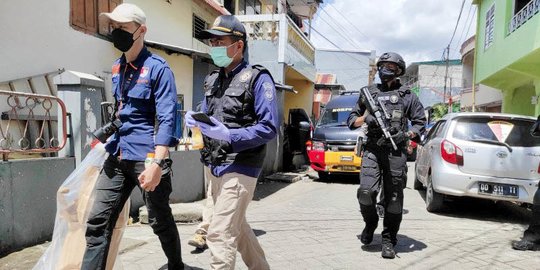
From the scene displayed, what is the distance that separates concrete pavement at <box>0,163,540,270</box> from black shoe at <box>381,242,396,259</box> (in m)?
0.06

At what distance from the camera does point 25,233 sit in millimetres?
3986

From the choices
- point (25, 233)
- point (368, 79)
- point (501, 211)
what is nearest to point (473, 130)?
point (501, 211)

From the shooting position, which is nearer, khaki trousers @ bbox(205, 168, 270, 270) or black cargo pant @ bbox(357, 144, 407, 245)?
khaki trousers @ bbox(205, 168, 270, 270)

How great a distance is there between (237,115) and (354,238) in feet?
9.01

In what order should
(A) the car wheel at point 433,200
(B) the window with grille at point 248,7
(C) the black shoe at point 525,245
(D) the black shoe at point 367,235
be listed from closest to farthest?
(D) the black shoe at point 367,235, (C) the black shoe at point 525,245, (A) the car wheel at point 433,200, (B) the window with grille at point 248,7

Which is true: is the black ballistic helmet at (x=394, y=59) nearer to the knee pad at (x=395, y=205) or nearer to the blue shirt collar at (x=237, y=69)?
the knee pad at (x=395, y=205)

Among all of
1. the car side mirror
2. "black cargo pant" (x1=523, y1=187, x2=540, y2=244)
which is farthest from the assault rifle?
the car side mirror

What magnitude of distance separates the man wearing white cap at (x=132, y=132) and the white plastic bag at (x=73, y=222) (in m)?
0.12

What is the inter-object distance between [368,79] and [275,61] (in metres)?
22.8

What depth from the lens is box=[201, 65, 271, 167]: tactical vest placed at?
102 inches

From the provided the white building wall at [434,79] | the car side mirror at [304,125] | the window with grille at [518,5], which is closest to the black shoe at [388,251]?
the car side mirror at [304,125]

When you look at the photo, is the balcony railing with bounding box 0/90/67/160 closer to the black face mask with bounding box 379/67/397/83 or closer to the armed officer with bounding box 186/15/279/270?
the armed officer with bounding box 186/15/279/270

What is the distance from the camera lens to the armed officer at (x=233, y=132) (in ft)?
8.12

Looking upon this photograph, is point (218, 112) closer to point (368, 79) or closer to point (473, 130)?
point (473, 130)
